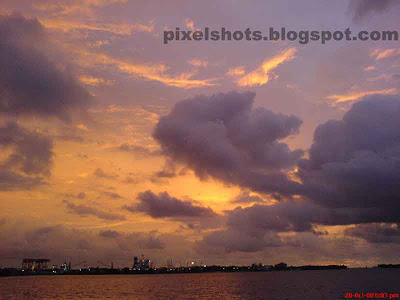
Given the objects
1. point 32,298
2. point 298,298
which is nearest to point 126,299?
point 32,298

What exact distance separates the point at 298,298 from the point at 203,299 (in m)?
41.1

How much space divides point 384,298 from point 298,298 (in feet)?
112

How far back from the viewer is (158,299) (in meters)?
182

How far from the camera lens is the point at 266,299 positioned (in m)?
173

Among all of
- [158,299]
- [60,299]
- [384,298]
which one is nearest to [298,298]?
[384,298]

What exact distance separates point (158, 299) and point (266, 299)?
158 ft

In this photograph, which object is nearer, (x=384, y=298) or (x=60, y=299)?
(x=384, y=298)

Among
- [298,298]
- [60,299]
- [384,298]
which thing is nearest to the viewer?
[384,298]

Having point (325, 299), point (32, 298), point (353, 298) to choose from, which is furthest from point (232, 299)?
point (32, 298)

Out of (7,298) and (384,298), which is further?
(7,298)

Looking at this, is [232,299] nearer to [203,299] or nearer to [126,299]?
[203,299]

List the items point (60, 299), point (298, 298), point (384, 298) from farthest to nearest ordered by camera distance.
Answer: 1. point (60, 299)
2. point (298, 298)
3. point (384, 298)

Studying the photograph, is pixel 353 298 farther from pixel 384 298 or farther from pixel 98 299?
pixel 98 299

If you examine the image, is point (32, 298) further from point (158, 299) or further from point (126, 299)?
point (158, 299)
